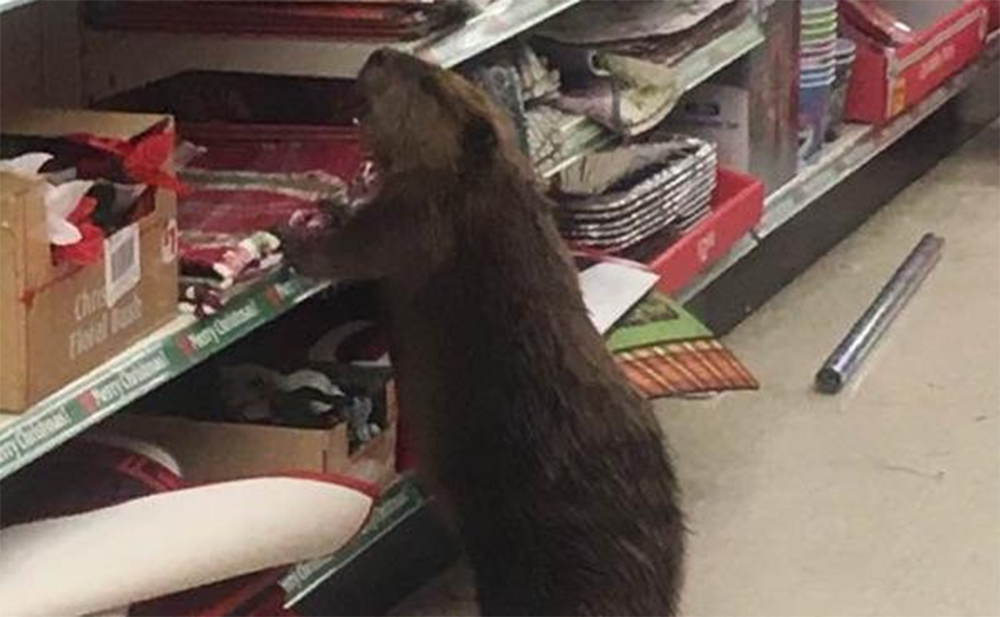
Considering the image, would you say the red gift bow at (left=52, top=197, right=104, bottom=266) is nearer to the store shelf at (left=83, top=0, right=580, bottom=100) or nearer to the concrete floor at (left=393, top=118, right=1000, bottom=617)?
the store shelf at (left=83, top=0, right=580, bottom=100)

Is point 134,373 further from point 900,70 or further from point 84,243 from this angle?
point 900,70

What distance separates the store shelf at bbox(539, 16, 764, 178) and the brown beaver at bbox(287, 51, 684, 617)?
0.58 m

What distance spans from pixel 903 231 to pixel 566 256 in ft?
6.77

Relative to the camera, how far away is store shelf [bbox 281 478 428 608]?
260cm

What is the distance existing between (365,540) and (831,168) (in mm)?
1655

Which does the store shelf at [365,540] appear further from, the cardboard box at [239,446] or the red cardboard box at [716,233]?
the red cardboard box at [716,233]

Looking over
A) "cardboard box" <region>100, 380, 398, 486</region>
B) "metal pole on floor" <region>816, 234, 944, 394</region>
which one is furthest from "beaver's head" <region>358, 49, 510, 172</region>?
"metal pole on floor" <region>816, 234, 944, 394</region>

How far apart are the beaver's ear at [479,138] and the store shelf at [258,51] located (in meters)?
0.14

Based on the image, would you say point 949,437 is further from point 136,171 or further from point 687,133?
point 136,171

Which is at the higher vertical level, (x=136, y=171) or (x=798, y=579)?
(x=136, y=171)

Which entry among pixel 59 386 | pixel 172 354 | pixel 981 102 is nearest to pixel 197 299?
pixel 172 354

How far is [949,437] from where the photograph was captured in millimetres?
3359

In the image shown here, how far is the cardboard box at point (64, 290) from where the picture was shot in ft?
6.37

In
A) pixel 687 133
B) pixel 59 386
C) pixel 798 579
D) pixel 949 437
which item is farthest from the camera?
pixel 687 133
